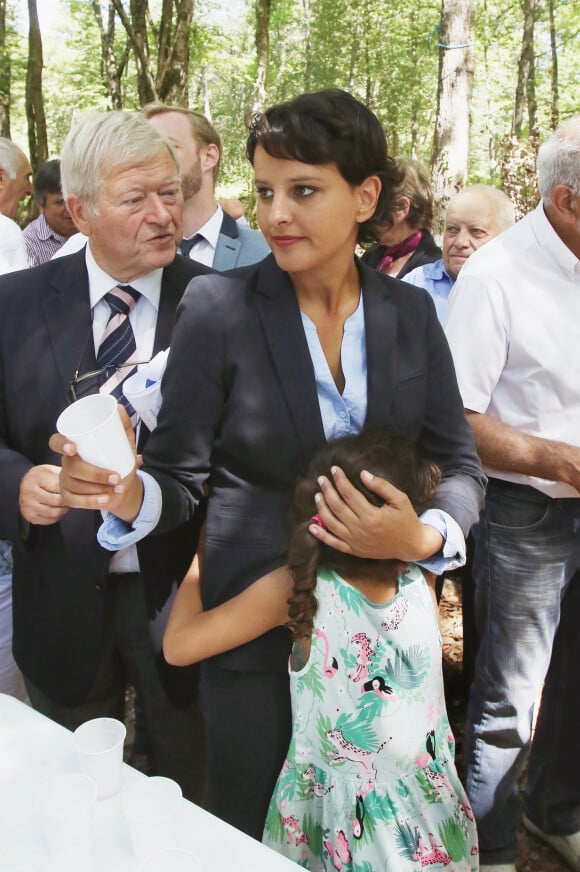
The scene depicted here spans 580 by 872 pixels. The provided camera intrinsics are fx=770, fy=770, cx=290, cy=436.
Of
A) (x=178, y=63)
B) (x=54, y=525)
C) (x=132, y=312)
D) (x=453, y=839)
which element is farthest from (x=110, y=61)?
(x=453, y=839)

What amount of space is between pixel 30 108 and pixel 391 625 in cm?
1479

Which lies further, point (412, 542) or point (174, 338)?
point (174, 338)

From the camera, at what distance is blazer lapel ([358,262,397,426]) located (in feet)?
5.86

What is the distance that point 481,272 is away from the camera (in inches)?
92.5

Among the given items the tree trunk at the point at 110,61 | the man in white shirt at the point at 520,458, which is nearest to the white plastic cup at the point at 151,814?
the man in white shirt at the point at 520,458

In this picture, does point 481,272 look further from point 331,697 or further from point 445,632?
point 445,632

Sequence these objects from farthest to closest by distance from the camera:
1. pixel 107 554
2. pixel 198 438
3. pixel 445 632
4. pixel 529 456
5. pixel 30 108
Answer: pixel 30 108, pixel 445 632, pixel 529 456, pixel 107 554, pixel 198 438

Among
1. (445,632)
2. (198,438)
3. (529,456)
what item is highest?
(198,438)

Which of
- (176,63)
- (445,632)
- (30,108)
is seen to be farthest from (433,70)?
(445,632)

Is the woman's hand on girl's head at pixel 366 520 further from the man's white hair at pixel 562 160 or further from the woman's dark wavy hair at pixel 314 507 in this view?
the man's white hair at pixel 562 160

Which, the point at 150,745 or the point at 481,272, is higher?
the point at 481,272

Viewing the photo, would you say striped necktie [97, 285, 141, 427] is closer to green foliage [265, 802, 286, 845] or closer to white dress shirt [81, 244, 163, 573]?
white dress shirt [81, 244, 163, 573]

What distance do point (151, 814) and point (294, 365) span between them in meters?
0.97

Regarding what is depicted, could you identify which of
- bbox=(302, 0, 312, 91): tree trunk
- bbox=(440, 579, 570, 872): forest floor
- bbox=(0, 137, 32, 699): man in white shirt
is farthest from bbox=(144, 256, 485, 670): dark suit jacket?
bbox=(302, 0, 312, 91): tree trunk
